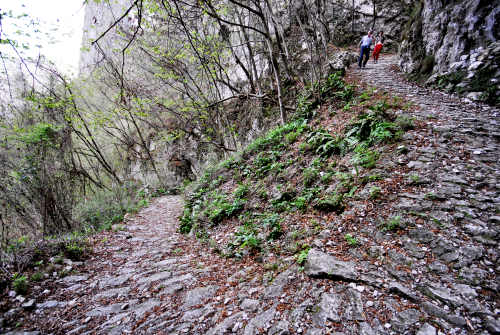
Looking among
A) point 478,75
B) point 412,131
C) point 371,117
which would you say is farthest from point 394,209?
point 478,75

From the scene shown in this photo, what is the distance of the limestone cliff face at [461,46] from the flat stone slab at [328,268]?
602 centimetres

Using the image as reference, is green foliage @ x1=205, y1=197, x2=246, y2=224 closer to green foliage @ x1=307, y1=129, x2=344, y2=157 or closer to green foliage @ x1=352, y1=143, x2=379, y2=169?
green foliage @ x1=307, y1=129, x2=344, y2=157

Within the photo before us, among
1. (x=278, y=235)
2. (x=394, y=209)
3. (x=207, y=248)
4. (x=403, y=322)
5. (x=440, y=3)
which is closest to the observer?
(x=403, y=322)

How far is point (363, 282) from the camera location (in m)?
2.31

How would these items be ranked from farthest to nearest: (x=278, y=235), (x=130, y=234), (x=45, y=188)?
(x=130, y=234), (x=45, y=188), (x=278, y=235)

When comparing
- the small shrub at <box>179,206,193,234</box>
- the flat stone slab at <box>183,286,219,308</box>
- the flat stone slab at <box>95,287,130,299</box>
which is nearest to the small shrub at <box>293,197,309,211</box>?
the flat stone slab at <box>183,286,219,308</box>

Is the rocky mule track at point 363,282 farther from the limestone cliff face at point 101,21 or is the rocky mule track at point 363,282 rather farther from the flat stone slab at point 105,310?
the limestone cliff face at point 101,21

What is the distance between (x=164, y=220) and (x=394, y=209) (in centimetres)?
732

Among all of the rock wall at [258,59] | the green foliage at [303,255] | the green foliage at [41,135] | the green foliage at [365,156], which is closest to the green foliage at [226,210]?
the green foliage at [303,255]

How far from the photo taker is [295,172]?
5.29 metres

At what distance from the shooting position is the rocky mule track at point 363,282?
1977 millimetres

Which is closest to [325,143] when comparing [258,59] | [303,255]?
[303,255]

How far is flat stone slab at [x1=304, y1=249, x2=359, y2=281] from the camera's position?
2428mm

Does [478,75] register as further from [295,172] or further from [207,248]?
[207,248]
